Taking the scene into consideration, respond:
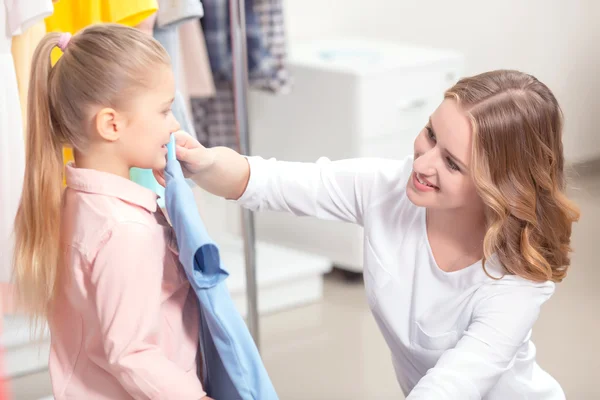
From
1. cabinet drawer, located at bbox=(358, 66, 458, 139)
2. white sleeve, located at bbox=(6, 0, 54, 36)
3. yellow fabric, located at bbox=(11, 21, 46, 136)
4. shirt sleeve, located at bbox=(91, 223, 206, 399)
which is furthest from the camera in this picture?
cabinet drawer, located at bbox=(358, 66, 458, 139)

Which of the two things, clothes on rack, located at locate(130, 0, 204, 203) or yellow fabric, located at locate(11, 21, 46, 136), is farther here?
clothes on rack, located at locate(130, 0, 204, 203)

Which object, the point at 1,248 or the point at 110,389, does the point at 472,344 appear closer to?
Answer: the point at 110,389

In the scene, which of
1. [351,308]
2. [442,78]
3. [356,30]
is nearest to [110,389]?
[351,308]

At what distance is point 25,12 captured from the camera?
59.0 inches

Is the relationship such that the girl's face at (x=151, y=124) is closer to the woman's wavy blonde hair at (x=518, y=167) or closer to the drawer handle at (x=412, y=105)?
the woman's wavy blonde hair at (x=518, y=167)

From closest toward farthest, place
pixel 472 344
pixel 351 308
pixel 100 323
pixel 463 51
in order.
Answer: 1. pixel 100 323
2. pixel 472 344
3. pixel 351 308
4. pixel 463 51

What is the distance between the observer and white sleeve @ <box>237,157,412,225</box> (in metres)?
1.59

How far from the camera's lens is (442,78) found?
3.06 meters

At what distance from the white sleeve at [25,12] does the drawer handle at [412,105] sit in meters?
1.63

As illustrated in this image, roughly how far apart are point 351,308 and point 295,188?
1.36m

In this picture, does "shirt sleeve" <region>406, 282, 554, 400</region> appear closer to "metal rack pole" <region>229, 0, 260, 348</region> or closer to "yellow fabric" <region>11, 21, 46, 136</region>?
"metal rack pole" <region>229, 0, 260, 348</region>

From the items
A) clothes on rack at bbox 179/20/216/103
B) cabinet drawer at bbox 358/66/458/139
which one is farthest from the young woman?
cabinet drawer at bbox 358/66/458/139

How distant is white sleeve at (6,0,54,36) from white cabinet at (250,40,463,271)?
4.81 ft

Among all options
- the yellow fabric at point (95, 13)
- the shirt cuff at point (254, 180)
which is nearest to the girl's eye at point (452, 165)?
the shirt cuff at point (254, 180)
